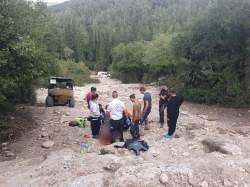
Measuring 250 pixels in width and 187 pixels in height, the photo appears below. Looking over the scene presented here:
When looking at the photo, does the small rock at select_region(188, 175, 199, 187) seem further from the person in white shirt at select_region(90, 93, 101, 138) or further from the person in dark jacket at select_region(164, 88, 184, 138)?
the person in white shirt at select_region(90, 93, 101, 138)

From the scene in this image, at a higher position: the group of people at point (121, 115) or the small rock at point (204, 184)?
the group of people at point (121, 115)

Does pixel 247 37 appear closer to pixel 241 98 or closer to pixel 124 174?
pixel 241 98

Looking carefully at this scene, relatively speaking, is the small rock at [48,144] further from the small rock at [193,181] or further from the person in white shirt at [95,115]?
the small rock at [193,181]

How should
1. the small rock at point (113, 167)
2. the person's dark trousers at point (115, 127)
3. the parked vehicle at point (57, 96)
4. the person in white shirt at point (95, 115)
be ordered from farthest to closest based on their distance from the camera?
the parked vehicle at point (57, 96)
the person in white shirt at point (95, 115)
the person's dark trousers at point (115, 127)
the small rock at point (113, 167)

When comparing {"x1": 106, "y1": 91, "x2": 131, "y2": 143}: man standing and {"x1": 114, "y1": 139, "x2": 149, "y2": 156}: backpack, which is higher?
{"x1": 106, "y1": 91, "x2": 131, "y2": 143}: man standing

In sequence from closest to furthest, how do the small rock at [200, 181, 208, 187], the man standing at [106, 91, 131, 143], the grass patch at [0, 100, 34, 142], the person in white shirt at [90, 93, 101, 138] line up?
the small rock at [200, 181, 208, 187] → the man standing at [106, 91, 131, 143] → the person in white shirt at [90, 93, 101, 138] → the grass patch at [0, 100, 34, 142]

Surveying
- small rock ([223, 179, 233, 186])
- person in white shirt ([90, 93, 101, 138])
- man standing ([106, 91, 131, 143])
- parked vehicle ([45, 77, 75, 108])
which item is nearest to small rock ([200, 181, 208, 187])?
small rock ([223, 179, 233, 186])

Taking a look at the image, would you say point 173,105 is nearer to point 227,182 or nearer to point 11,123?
point 227,182

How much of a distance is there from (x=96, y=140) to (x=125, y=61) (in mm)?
29337

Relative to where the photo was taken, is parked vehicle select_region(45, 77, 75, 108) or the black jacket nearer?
the black jacket

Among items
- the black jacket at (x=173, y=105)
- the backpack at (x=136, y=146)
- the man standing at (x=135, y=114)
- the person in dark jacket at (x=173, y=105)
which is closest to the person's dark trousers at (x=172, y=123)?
the person in dark jacket at (x=173, y=105)

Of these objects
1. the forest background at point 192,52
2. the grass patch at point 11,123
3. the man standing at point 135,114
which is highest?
the forest background at point 192,52

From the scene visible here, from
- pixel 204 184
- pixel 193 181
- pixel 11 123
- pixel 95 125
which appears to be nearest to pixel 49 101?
pixel 11 123

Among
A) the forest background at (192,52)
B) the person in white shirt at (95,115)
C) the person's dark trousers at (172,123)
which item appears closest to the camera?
the person's dark trousers at (172,123)
